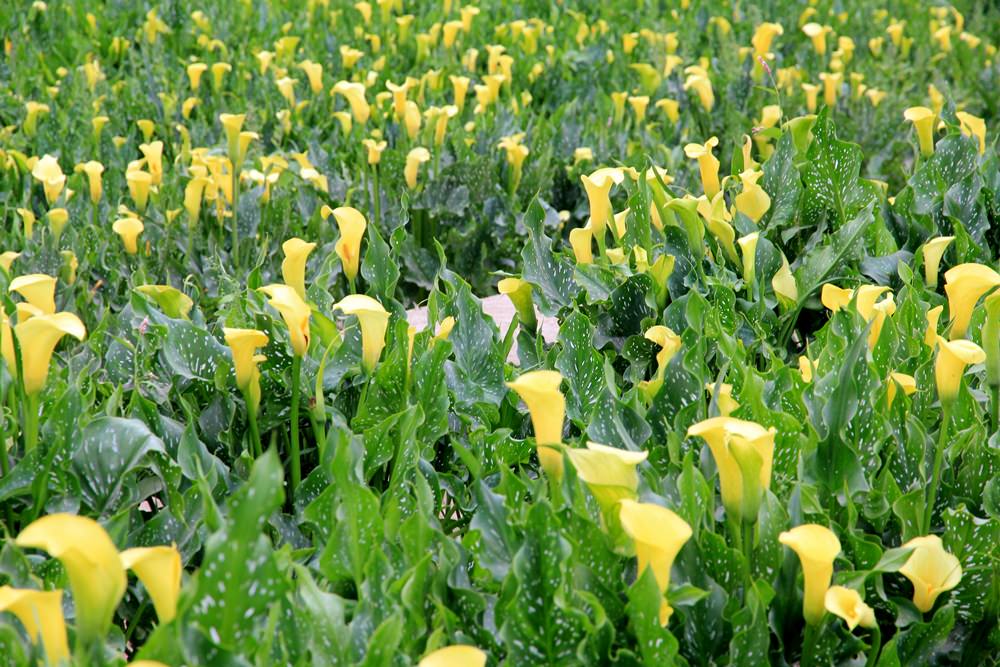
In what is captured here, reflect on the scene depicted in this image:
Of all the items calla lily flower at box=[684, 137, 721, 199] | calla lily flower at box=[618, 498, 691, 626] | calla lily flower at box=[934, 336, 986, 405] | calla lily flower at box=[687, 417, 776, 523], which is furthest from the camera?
calla lily flower at box=[684, 137, 721, 199]

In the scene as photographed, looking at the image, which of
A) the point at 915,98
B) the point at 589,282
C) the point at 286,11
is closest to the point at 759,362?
the point at 589,282

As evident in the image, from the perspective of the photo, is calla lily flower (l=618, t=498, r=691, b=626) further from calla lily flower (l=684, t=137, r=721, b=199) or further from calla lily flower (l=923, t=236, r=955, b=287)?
calla lily flower (l=684, t=137, r=721, b=199)

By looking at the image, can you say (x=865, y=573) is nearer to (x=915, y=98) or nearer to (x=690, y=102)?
(x=690, y=102)

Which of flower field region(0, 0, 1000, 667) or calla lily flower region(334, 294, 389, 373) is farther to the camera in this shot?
calla lily flower region(334, 294, 389, 373)

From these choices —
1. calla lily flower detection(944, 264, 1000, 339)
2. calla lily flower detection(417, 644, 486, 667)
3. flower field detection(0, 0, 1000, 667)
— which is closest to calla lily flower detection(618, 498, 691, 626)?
flower field detection(0, 0, 1000, 667)

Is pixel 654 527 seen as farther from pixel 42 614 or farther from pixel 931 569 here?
pixel 42 614

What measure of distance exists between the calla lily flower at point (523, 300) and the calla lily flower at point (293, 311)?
2.58ft

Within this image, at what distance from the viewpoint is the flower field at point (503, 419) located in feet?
5.41

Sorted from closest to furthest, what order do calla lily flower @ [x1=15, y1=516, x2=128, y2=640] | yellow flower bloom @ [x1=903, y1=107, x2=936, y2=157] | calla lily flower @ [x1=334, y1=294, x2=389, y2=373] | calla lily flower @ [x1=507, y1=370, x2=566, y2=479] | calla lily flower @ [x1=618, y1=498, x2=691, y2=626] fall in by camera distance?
calla lily flower @ [x1=15, y1=516, x2=128, y2=640]
calla lily flower @ [x1=618, y1=498, x2=691, y2=626]
calla lily flower @ [x1=507, y1=370, x2=566, y2=479]
calla lily flower @ [x1=334, y1=294, x2=389, y2=373]
yellow flower bloom @ [x1=903, y1=107, x2=936, y2=157]

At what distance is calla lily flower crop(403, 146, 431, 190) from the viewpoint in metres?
4.23

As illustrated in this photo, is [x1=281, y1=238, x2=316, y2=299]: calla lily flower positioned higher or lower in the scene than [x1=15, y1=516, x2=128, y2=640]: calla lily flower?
lower

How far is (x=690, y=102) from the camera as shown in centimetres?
573

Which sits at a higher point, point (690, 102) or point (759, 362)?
point (759, 362)

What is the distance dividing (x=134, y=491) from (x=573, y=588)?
92cm
